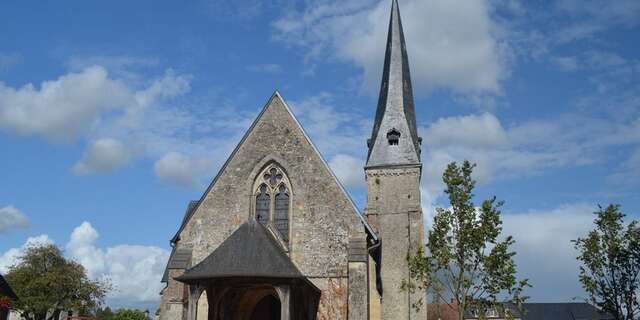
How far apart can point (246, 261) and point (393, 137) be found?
17575 millimetres

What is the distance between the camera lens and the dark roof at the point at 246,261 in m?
16.8

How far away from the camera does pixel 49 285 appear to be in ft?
150

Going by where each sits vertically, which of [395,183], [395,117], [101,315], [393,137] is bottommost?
[101,315]

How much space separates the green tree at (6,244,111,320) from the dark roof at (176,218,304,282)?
109ft

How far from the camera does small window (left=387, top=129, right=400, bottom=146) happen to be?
33031mm

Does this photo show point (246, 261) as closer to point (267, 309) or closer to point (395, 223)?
point (267, 309)

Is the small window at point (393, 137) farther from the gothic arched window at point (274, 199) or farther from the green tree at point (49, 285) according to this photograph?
the green tree at point (49, 285)

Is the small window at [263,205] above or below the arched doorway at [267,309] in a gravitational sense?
above

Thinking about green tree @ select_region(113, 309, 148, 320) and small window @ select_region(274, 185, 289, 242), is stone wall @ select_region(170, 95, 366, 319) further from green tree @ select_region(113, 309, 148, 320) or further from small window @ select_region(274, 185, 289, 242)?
green tree @ select_region(113, 309, 148, 320)

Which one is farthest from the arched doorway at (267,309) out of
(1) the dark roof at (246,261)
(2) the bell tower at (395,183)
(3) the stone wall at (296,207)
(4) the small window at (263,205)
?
(2) the bell tower at (395,183)

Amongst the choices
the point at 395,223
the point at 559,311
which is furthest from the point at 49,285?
the point at 559,311

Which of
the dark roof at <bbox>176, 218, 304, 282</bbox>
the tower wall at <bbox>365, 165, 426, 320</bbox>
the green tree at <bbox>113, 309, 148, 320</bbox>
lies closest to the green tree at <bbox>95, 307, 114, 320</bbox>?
the green tree at <bbox>113, 309, 148, 320</bbox>

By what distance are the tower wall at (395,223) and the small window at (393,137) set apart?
166 cm

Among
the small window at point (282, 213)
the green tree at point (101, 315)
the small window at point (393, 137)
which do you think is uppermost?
the small window at point (393, 137)
